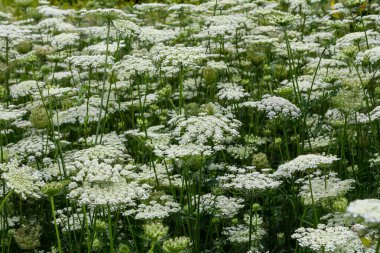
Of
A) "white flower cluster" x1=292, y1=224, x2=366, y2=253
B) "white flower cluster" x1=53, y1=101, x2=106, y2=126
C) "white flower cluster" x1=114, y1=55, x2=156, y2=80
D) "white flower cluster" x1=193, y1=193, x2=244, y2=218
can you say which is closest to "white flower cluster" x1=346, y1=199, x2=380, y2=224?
"white flower cluster" x1=292, y1=224, x2=366, y2=253

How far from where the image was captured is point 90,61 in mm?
5355

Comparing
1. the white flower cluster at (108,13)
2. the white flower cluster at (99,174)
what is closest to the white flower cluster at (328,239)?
→ the white flower cluster at (99,174)

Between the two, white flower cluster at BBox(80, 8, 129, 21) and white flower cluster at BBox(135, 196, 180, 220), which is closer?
white flower cluster at BBox(135, 196, 180, 220)

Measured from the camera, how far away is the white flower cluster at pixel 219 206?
4402mm

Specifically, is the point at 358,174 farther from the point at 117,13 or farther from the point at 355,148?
the point at 117,13

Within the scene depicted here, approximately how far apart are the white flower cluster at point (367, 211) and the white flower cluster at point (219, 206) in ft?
6.75

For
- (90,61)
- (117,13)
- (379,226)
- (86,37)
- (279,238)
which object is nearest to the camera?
(379,226)

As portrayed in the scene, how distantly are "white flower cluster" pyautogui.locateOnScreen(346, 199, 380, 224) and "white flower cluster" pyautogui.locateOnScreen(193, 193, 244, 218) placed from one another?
2.06 meters

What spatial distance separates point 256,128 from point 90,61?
1.91 m

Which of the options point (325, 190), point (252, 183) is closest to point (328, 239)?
point (252, 183)

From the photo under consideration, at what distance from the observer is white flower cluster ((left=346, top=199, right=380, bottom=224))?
223cm

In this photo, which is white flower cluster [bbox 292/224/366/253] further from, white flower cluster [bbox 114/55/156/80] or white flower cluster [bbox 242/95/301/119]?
white flower cluster [bbox 114/55/156/80]

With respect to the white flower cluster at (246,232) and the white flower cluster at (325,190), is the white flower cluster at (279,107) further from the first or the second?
the white flower cluster at (246,232)

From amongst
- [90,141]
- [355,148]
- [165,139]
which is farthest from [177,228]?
[355,148]
